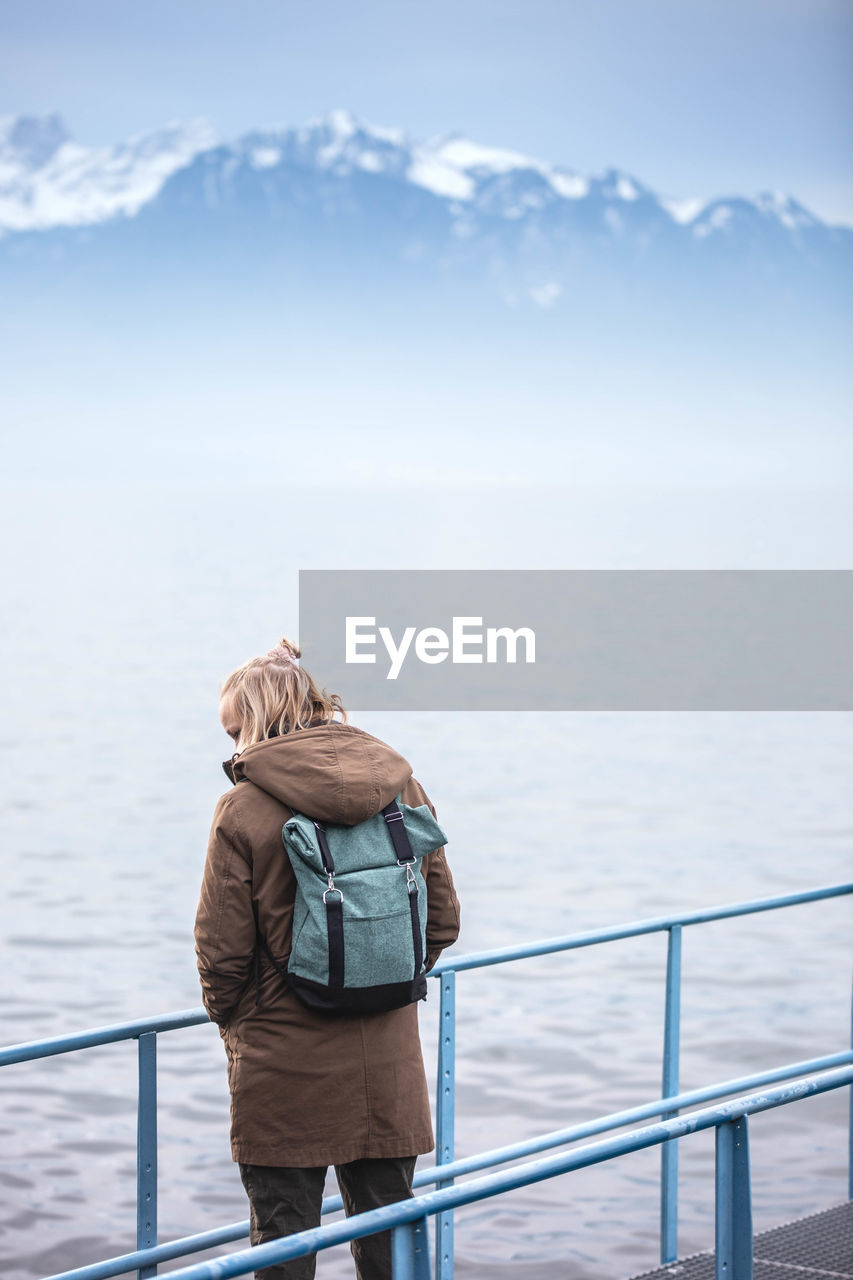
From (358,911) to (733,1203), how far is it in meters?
0.74

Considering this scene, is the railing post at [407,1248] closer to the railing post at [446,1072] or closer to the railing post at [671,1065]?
the railing post at [446,1072]

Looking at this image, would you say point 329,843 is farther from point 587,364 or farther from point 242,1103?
point 587,364

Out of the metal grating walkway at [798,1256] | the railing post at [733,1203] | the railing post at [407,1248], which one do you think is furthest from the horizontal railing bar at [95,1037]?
the metal grating walkway at [798,1256]

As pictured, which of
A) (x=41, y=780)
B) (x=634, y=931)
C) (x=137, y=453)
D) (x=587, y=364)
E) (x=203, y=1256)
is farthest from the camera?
(x=587, y=364)

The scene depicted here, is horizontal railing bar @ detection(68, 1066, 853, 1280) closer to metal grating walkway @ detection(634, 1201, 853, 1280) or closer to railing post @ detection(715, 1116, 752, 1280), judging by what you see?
railing post @ detection(715, 1116, 752, 1280)

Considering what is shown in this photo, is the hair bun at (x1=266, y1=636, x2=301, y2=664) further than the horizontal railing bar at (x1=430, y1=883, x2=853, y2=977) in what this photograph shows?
No

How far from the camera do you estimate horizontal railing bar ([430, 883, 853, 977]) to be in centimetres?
335

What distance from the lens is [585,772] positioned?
33.9 meters

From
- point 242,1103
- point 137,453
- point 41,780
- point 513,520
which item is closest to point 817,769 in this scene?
point 41,780

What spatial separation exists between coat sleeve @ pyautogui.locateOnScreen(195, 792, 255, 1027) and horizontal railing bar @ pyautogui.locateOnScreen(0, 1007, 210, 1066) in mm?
165

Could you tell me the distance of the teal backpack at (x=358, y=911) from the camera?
249 cm

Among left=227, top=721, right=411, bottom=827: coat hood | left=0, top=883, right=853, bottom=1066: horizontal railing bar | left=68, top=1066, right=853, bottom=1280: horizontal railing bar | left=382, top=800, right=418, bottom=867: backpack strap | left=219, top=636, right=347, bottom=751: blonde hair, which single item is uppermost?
left=219, top=636, right=347, bottom=751: blonde hair

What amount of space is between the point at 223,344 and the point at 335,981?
7963 inches

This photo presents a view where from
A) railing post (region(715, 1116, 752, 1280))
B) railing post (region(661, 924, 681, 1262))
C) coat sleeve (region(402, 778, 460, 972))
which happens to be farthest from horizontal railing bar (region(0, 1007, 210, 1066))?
railing post (region(661, 924, 681, 1262))
